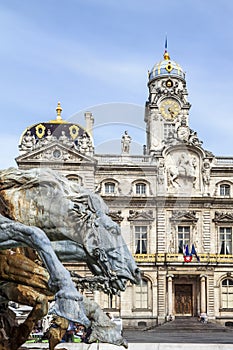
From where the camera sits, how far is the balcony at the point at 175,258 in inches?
1663

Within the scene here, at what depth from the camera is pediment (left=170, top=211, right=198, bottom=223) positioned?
143 feet

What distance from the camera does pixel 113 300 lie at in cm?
4303

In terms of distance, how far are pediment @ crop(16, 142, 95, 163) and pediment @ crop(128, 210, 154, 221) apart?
478 cm

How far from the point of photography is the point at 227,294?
4300 centimetres

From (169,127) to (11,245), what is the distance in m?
42.2

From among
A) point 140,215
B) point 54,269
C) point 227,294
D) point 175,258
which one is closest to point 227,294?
point 227,294

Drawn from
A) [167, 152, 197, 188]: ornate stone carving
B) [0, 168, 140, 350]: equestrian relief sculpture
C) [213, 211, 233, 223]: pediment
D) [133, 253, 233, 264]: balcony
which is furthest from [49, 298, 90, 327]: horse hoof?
[213, 211, 233, 223]: pediment

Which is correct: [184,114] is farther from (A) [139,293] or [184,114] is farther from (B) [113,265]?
(B) [113,265]

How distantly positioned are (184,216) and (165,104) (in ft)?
35.7

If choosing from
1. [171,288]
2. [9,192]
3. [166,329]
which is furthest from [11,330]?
[171,288]

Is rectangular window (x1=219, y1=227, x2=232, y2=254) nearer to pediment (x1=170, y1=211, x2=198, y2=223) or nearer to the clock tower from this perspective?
pediment (x1=170, y1=211, x2=198, y2=223)

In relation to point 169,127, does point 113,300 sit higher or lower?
lower

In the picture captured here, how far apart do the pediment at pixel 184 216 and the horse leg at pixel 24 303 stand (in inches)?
1354

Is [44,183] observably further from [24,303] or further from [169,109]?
[169,109]
